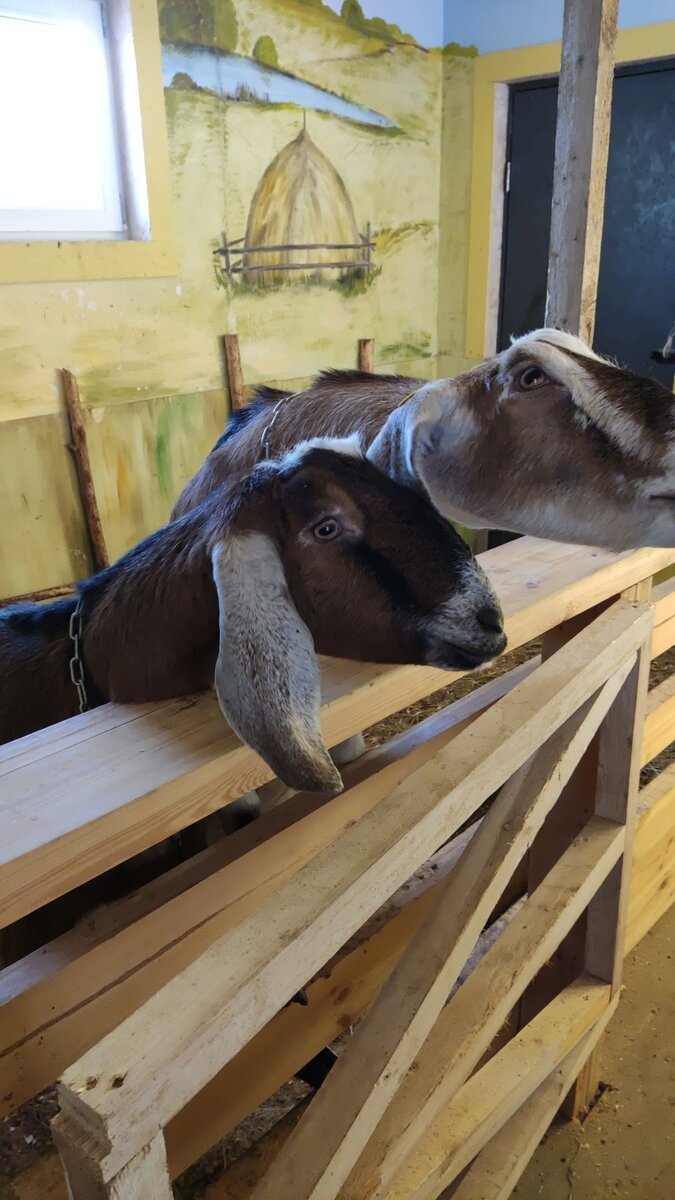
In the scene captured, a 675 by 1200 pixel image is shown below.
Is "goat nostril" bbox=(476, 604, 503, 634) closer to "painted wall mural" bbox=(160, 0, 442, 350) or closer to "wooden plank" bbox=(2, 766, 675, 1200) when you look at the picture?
"wooden plank" bbox=(2, 766, 675, 1200)

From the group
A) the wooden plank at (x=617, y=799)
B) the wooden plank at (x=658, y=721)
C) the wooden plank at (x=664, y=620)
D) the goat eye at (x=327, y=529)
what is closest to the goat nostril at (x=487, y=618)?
the goat eye at (x=327, y=529)

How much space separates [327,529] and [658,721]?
1.74m

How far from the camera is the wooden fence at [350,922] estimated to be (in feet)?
2.90

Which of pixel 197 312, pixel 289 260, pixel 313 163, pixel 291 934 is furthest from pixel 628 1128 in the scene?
pixel 313 163

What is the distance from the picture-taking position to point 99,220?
4.62 meters

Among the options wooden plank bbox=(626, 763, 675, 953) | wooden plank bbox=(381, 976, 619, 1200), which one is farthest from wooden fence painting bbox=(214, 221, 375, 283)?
wooden plank bbox=(381, 976, 619, 1200)

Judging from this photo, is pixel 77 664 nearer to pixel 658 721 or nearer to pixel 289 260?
pixel 658 721

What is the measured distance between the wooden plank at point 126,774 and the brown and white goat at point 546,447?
0.26m

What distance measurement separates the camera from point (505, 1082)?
190 cm

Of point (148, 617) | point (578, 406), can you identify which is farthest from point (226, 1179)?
point (578, 406)

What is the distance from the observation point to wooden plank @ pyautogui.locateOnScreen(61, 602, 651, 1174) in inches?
29.5

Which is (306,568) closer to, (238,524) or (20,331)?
(238,524)

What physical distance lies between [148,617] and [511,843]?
803 mm

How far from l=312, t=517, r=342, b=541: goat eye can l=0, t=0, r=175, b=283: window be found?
342 centimetres
